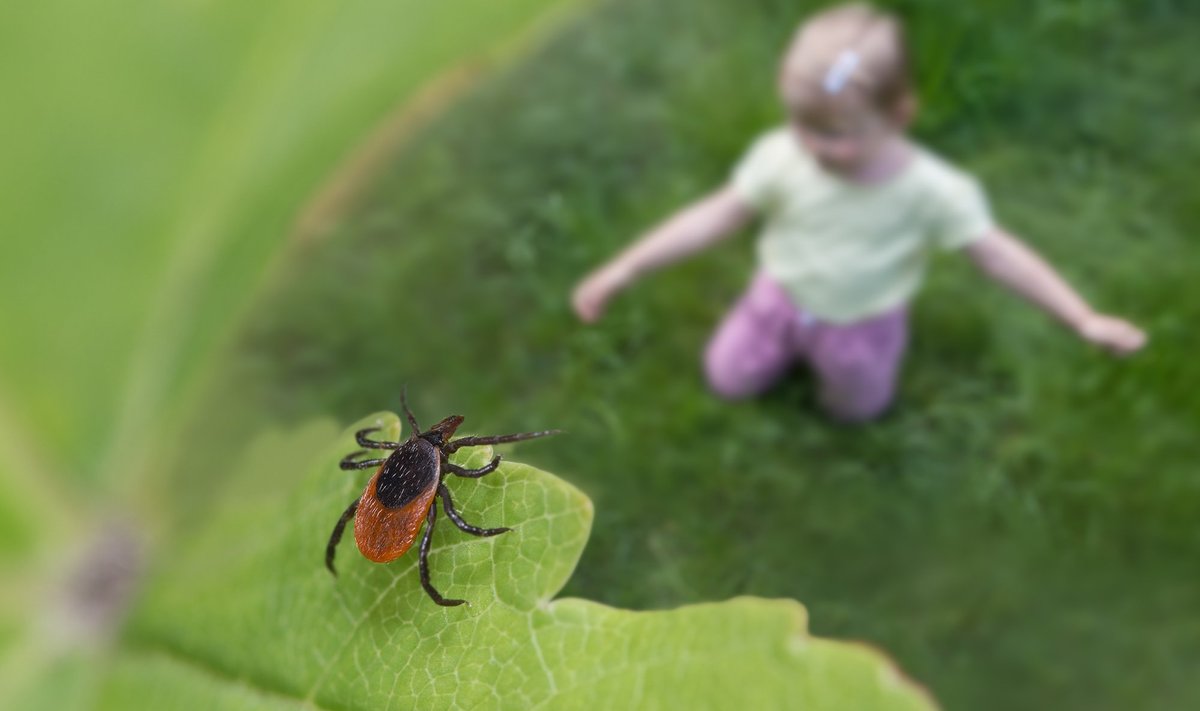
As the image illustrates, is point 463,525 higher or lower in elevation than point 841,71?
higher

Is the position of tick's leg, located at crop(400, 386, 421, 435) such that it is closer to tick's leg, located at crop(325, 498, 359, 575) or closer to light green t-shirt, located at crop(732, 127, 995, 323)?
tick's leg, located at crop(325, 498, 359, 575)

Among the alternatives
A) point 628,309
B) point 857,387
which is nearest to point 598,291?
point 628,309

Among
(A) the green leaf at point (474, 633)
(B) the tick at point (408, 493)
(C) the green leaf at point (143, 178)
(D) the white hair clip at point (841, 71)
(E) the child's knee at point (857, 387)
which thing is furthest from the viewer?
(E) the child's knee at point (857, 387)

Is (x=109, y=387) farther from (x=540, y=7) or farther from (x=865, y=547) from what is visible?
(x=865, y=547)

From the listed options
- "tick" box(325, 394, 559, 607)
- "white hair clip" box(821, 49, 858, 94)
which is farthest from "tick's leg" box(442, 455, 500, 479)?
"white hair clip" box(821, 49, 858, 94)

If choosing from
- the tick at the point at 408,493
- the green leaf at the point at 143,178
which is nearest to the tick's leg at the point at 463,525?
the tick at the point at 408,493

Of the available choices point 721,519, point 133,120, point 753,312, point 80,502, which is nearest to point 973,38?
point 753,312

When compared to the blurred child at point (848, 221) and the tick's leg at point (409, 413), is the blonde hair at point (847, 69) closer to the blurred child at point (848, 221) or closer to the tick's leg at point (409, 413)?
the blurred child at point (848, 221)

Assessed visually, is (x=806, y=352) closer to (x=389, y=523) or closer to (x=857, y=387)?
(x=857, y=387)
